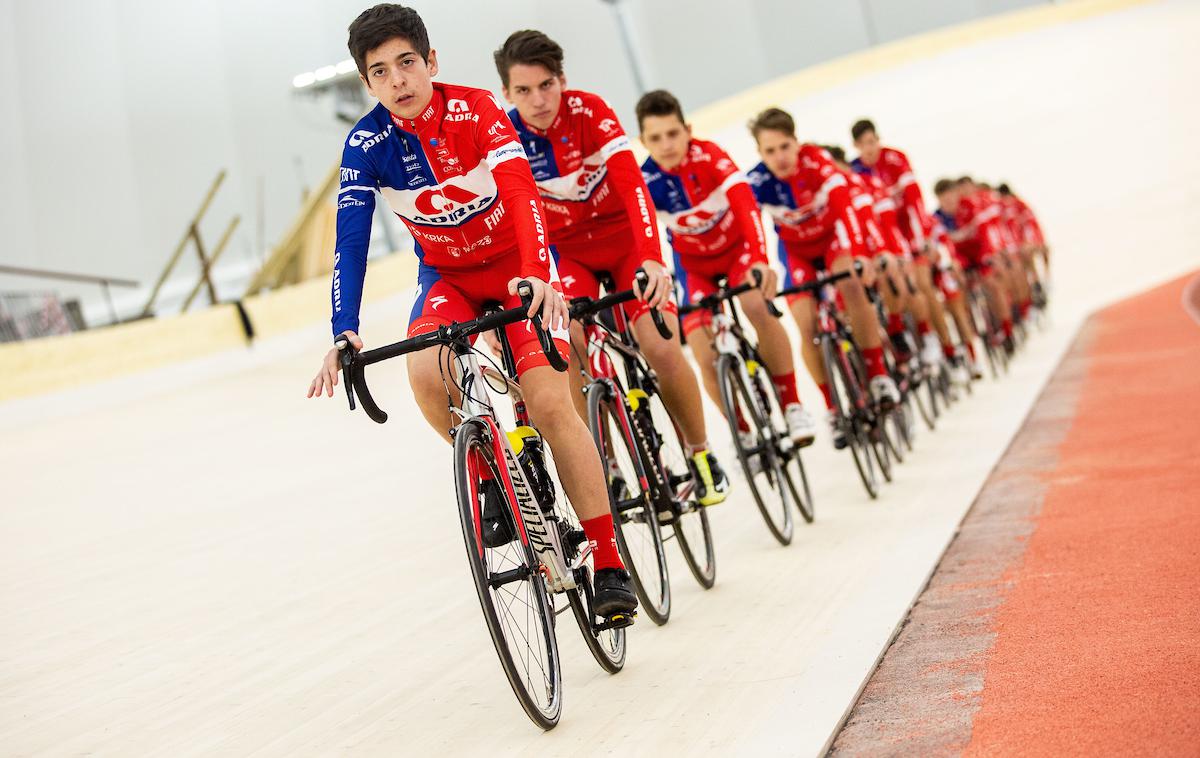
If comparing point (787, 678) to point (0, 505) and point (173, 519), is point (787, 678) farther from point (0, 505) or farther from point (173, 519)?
point (0, 505)

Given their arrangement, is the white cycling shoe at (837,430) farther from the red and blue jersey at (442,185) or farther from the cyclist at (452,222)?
the red and blue jersey at (442,185)

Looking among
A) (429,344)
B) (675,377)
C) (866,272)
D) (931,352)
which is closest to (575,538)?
(429,344)

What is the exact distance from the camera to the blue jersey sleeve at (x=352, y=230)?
3021 millimetres

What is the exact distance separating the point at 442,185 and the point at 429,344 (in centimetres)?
57

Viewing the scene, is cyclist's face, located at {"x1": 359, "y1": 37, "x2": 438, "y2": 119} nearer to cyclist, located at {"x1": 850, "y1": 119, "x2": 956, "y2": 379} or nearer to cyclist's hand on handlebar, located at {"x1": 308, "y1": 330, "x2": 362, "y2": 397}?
cyclist's hand on handlebar, located at {"x1": 308, "y1": 330, "x2": 362, "y2": 397}

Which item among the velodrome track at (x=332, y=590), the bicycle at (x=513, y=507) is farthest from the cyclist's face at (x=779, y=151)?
the bicycle at (x=513, y=507)

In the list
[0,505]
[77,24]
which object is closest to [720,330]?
[0,505]

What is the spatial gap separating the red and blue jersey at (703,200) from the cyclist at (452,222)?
1919mm

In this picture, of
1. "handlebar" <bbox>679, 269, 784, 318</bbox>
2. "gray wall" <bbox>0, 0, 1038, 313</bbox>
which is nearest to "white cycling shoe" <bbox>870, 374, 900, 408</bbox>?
"handlebar" <bbox>679, 269, 784, 318</bbox>

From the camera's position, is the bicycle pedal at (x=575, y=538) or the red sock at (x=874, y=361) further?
the red sock at (x=874, y=361)

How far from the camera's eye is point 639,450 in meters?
3.95

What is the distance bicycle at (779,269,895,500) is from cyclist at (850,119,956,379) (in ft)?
9.93

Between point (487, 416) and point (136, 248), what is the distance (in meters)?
12.9

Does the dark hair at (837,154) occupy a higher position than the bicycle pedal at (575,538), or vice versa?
the dark hair at (837,154)
